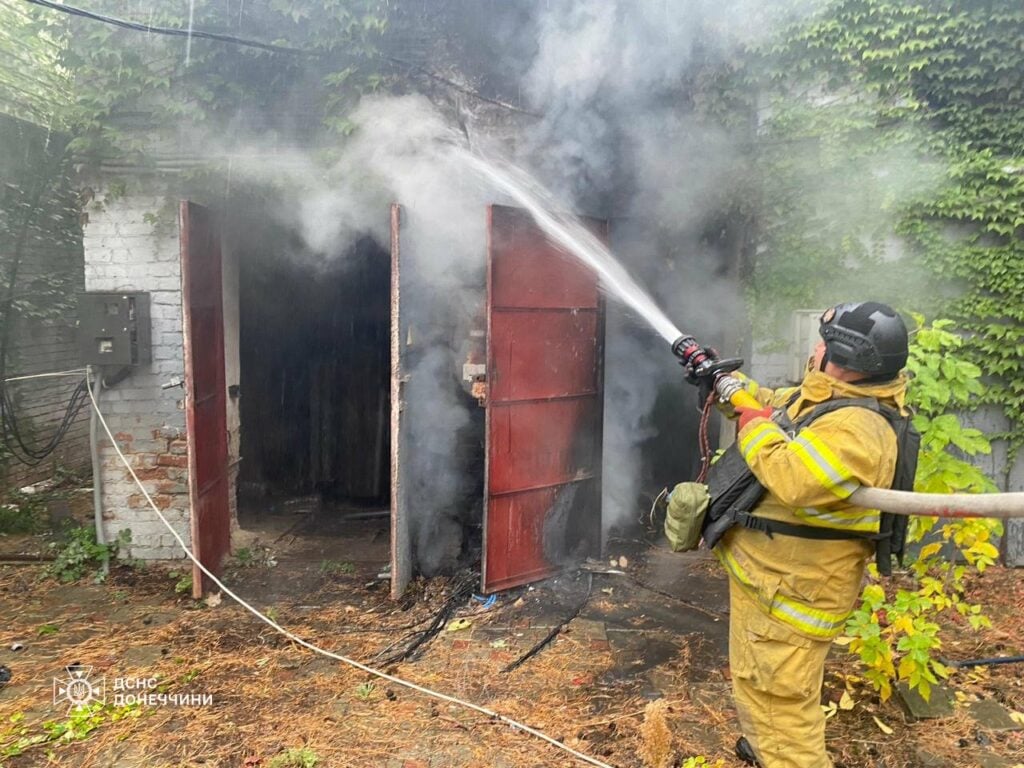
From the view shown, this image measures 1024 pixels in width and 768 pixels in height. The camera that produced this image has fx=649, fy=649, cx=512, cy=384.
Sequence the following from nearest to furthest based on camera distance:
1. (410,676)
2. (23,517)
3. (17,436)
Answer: (410,676) → (23,517) → (17,436)

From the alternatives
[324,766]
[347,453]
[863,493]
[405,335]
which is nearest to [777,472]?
[863,493]

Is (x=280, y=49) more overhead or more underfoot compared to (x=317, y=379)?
more overhead

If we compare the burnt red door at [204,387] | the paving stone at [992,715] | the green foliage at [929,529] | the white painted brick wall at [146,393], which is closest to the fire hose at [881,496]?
the green foliage at [929,529]

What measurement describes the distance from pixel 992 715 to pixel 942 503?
2376 millimetres

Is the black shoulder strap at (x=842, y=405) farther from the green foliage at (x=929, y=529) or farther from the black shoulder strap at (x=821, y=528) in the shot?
the green foliage at (x=929, y=529)

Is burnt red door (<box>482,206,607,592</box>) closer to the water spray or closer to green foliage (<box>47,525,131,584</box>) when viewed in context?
the water spray

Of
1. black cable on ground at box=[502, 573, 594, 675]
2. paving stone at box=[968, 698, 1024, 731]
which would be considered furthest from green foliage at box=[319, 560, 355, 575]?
paving stone at box=[968, 698, 1024, 731]

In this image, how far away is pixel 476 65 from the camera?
5.62 meters

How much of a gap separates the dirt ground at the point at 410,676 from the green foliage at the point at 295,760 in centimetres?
1

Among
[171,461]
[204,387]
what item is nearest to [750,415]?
[204,387]

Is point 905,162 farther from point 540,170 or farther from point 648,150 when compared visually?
point 540,170

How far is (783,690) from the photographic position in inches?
114

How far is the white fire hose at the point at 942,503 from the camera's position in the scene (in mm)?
2162

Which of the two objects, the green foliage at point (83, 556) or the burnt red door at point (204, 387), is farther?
the green foliage at point (83, 556)
